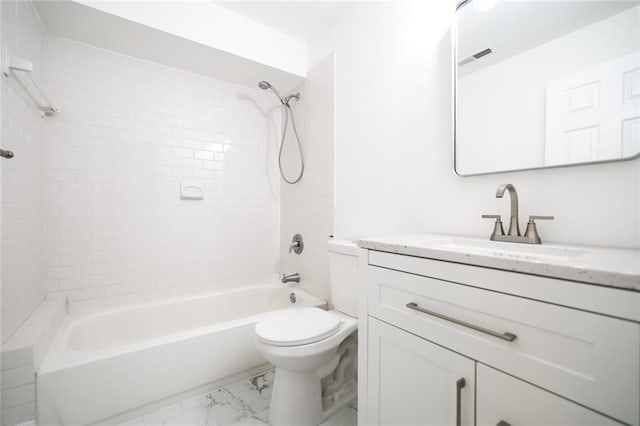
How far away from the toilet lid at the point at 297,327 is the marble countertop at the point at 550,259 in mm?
506

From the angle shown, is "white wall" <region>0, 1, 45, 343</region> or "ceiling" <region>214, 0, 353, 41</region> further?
"ceiling" <region>214, 0, 353, 41</region>

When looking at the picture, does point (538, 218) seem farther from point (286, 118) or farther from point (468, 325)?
point (286, 118)

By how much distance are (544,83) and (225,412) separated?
2.07 meters

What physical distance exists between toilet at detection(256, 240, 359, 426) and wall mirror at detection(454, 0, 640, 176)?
83 centimetres

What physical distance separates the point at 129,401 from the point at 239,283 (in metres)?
1.13

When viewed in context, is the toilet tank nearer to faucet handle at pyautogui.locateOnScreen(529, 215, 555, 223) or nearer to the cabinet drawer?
the cabinet drawer

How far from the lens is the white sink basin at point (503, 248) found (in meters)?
0.81

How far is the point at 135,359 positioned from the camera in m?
1.32

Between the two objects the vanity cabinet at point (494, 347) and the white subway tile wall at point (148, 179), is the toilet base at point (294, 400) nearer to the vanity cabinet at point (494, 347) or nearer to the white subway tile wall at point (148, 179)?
the vanity cabinet at point (494, 347)

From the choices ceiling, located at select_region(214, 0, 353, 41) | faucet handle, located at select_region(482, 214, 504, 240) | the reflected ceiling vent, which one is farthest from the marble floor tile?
ceiling, located at select_region(214, 0, 353, 41)

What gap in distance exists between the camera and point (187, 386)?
4.80ft

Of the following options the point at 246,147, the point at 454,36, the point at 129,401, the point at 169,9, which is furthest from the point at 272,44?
the point at 129,401

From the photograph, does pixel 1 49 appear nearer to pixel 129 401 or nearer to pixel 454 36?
pixel 129 401

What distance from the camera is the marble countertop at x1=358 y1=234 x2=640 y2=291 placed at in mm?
525
